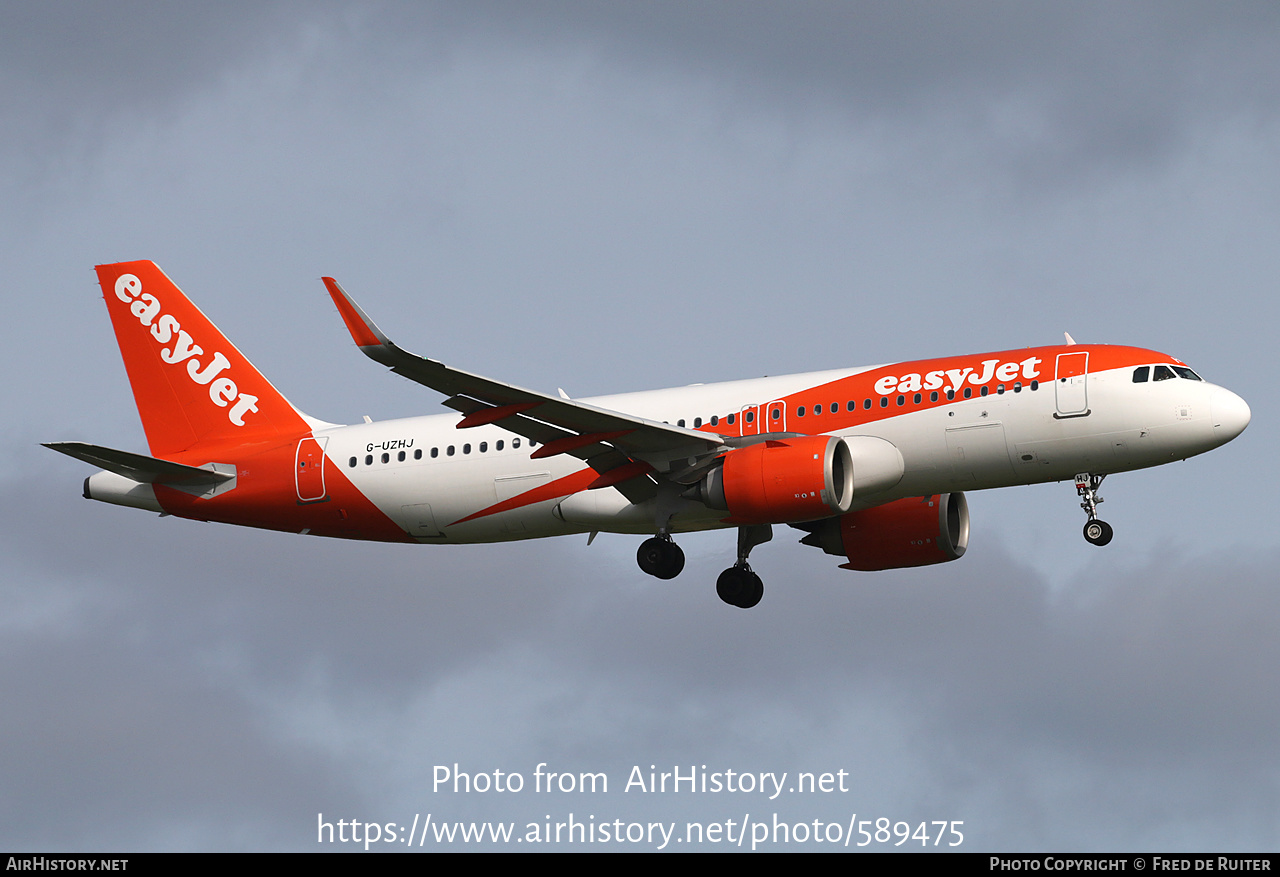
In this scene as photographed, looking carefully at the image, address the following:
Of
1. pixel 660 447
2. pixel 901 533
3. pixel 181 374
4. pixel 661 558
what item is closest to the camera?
pixel 660 447

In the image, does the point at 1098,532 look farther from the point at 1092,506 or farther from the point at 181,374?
the point at 181,374

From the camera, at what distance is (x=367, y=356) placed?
3331 cm

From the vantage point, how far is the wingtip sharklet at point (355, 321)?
32.7 meters

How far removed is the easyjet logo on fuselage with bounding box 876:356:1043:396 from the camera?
123 ft

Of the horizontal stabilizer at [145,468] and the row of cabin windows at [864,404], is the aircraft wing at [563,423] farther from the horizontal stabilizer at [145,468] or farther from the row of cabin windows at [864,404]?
the horizontal stabilizer at [145,468]

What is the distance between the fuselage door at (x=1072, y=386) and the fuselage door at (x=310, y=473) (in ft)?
58.2

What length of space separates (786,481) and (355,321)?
990 cm

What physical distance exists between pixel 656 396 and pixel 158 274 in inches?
607

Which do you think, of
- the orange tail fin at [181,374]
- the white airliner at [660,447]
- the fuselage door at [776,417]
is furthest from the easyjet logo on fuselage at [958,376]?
the orange tail fin at [181,374]

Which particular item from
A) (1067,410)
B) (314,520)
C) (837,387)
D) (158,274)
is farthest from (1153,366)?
(158,274)

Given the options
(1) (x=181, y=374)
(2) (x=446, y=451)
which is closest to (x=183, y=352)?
(1) (x=181, y=374)

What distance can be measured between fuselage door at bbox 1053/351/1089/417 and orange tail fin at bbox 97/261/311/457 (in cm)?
1895

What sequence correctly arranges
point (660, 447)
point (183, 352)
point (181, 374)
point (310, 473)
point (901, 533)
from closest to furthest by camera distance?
point (660, 447)
point (310, 473)
point (901, 533)
point (181, 374)
point (183, 352)

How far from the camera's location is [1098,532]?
37875 mm
